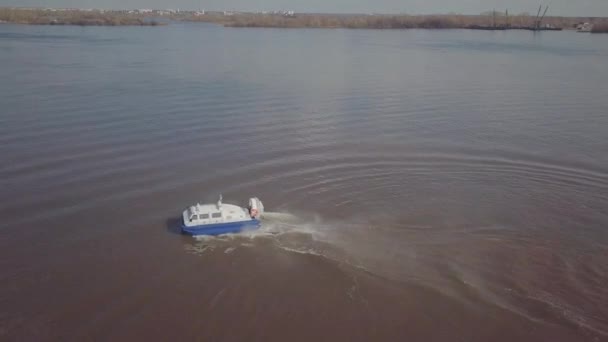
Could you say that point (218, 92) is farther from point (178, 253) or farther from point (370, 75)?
point (178, 253)

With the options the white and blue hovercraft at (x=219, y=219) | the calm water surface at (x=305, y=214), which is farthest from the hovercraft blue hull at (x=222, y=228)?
the calm water surface at (x=305, y=214)

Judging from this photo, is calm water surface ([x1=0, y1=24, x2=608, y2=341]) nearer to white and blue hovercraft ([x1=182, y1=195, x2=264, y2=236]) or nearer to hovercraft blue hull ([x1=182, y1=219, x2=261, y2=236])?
hovercraft blue hull ([x1=182, y1=219, x2=261, y2=236])

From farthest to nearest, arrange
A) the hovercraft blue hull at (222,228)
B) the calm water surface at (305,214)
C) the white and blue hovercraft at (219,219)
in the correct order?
the white and blue hovercraft at (219,219), the hovercraft blue hull at (222,228), the calm water surface at (305,214)

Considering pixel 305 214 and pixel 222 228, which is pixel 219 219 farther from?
pixel 305 214

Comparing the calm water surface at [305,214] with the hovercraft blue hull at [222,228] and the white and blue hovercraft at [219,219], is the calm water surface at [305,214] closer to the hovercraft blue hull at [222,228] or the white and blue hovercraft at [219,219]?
the hovercraft blue hull at [222,228]

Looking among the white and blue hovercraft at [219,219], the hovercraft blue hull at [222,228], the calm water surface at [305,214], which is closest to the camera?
the calm water surface at [305,214]

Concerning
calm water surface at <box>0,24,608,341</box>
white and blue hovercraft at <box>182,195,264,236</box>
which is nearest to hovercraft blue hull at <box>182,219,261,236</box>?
white and blue hovercraft at <box>182,195,264,236</box>
